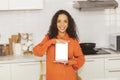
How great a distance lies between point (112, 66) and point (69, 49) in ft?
3.39

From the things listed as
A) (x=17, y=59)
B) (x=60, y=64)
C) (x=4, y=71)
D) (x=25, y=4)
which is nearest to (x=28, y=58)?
(x=17, y=59)

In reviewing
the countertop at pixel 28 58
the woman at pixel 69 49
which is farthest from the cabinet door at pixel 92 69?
the woman at pixel 69 49

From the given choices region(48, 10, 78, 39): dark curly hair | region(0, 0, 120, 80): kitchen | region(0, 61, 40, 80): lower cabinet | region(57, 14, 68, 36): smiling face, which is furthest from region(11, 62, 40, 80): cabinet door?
region(57, 14, 68, 36): smiling face

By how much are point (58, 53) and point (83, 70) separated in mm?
969

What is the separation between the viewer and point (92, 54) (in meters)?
3.58

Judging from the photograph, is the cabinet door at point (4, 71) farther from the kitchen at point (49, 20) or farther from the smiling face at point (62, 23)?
the smiling face at point (62, 23)

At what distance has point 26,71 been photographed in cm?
346

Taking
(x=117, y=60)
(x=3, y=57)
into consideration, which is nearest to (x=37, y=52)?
(x=3, y=57)

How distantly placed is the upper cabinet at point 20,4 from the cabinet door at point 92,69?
990 millimetres

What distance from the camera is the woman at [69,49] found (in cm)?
274

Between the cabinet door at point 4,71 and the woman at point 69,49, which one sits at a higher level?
the woman at point 69,49

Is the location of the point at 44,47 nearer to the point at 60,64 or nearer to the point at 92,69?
the point at 60,64

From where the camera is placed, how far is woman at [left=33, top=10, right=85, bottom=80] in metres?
2.74

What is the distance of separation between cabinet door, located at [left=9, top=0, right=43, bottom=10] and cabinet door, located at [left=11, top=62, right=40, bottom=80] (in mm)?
749
